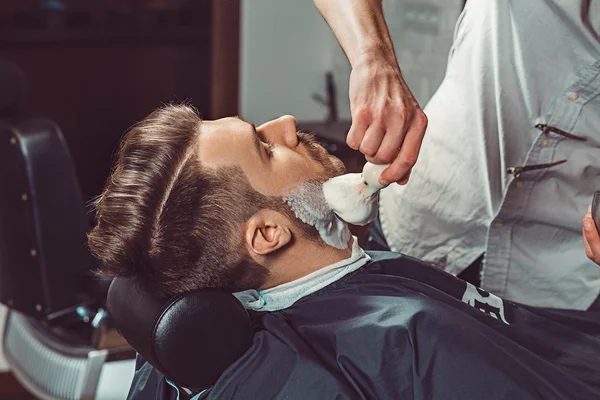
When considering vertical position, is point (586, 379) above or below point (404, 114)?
below

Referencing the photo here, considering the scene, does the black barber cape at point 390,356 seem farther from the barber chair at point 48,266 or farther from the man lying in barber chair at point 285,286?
the barber chair at point 48,266

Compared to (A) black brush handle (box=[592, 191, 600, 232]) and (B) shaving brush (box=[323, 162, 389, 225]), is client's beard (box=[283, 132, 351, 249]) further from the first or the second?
(A) black brush handle (box=[592, 191, 600, 232])

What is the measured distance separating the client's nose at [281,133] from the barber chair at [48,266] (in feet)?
2.69

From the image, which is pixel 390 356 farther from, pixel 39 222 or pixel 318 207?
pixel 39 222

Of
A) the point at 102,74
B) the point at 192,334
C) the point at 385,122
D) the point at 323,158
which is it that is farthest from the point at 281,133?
the point at 102,74

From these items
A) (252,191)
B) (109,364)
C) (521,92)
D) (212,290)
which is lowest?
(109,364)

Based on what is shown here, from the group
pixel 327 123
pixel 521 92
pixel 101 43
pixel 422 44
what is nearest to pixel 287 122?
pixel 521 92

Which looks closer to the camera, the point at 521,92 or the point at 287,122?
the point at 287,122

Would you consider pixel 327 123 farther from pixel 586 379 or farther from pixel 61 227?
pixel 586 379

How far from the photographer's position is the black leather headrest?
48.7 inches

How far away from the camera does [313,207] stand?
1.44 m

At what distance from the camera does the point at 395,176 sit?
4.17 ft

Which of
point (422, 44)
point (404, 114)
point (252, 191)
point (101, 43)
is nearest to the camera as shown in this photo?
point (404, 114)

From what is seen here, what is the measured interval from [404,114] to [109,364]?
3.87 ft
